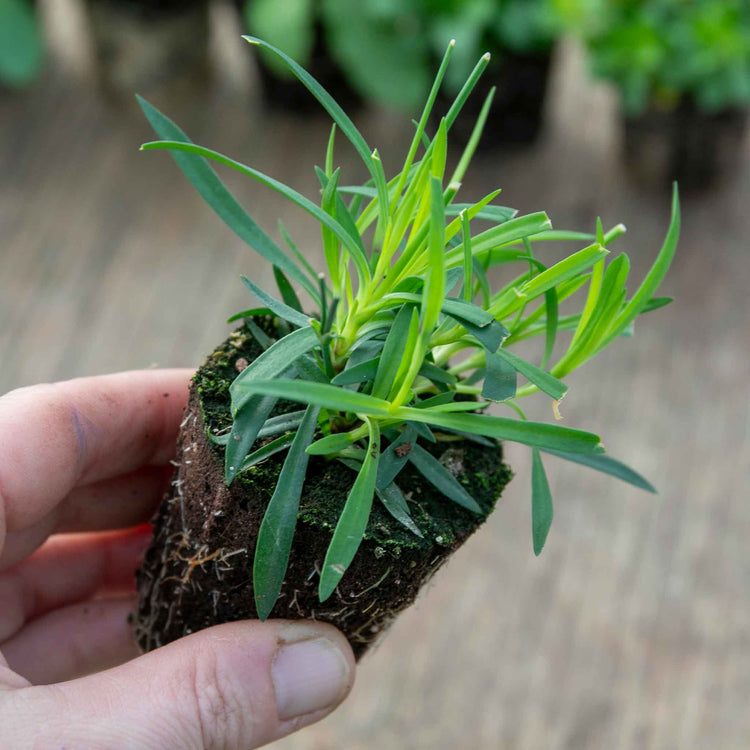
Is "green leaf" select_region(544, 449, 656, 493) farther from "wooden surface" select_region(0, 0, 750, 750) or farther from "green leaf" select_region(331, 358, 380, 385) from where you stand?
"wooden surface" select_region(0, 0, 750, 750)

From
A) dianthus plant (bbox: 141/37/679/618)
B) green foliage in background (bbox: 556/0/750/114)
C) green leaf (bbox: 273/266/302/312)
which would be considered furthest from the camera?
green foliage in background (bbox: 556/0/750/114)

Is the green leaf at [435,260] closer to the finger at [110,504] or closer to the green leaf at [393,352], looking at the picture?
the green leaf at [393,352]

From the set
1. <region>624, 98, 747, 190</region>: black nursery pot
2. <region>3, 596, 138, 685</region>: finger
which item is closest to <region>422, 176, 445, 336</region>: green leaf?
<region>3, 596, 138, 685</region>: finger

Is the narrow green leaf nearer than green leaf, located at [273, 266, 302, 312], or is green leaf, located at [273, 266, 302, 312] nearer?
the narrow green leaf

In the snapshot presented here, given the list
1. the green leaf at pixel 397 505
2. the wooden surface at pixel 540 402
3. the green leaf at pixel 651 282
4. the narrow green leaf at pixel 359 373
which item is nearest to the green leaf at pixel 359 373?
the narrow green leaf at pixel 359 373

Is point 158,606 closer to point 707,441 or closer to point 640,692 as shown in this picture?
point 640,692

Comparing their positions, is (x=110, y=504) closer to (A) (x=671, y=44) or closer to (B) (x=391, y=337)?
(B) (x=391, y=337)
